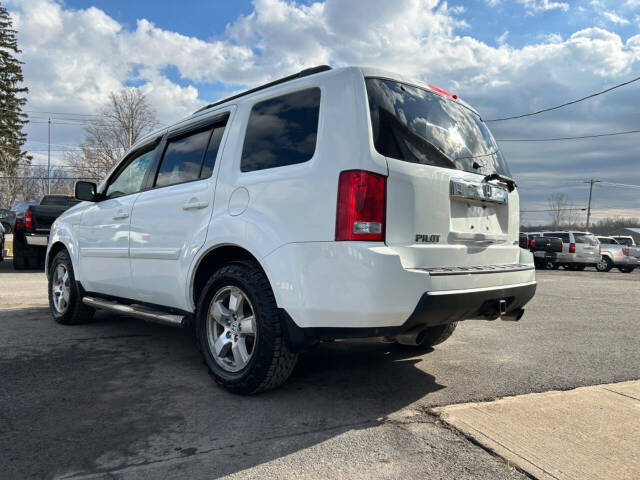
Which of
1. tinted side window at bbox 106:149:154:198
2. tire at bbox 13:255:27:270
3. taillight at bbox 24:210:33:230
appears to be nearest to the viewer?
tinted side window at bbox 106:149:154:198

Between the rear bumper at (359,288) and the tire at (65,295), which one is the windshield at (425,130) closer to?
the rear bumper at (359,288)

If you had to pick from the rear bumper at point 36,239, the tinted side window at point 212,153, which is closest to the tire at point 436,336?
the tinted side window at point 212,153

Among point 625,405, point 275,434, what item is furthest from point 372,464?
point 625,405

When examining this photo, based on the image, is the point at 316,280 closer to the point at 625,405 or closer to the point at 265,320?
the point at 265,320

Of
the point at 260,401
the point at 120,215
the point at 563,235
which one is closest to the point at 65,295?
the point at 120,215

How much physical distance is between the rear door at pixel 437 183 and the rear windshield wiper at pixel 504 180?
0.04 metres

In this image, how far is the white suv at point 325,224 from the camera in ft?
9.09

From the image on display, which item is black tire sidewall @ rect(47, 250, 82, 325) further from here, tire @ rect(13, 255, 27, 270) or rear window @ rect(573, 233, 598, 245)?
rear window @ rect(573, 233, 598, 245)

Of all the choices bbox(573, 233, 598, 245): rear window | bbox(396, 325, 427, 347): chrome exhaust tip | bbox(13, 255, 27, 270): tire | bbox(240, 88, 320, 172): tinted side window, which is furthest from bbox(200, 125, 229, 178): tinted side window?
bbox(573, 233, 598, 245): rear window

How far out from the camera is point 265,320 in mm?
3021

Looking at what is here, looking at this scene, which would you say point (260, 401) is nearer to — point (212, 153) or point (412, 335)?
point (412, 335)

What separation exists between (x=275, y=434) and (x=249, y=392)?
56 cm

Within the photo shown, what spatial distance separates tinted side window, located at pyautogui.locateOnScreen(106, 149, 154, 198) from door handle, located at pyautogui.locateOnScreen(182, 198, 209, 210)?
1022 millimetres

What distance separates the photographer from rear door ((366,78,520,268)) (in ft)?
9.43
